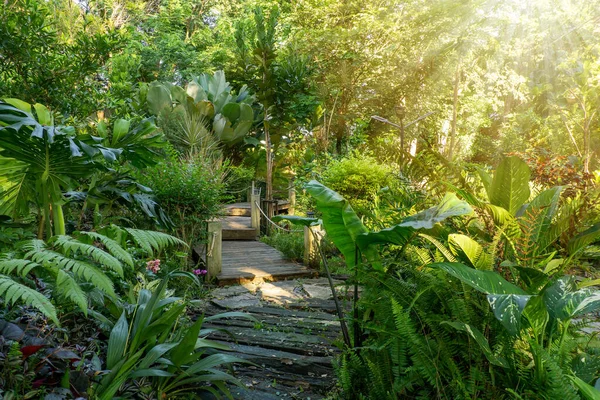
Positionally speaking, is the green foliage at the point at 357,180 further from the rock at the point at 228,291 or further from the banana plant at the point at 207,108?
the banana plant at the point at 207,108

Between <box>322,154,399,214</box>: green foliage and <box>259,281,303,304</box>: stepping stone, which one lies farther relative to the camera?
<box>322,154,399,214</box>: green foliage

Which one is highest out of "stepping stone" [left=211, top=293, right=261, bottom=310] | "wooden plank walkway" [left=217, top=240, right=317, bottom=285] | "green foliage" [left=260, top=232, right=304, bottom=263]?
"green foliage" [left=260, top=232, right=304, bottom=263]

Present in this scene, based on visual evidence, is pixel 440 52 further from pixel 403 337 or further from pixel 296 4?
pixel 403 337

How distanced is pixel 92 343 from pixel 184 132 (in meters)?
9.14

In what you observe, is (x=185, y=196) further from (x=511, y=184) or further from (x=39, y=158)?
(x=511, y=184)

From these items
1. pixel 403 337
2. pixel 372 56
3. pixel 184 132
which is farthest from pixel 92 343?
pixel 372 56

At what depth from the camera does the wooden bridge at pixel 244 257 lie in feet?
19.5

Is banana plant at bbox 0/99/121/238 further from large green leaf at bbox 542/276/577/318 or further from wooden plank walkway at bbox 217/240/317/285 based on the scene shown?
wooden plank walkway at bbox 217/240/317/285

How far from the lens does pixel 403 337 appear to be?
2139 mm

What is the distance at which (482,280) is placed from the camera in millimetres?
1746

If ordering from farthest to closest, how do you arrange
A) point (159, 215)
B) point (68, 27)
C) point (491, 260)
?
point (68, 27)
point (159, 215)
point (491, 260)

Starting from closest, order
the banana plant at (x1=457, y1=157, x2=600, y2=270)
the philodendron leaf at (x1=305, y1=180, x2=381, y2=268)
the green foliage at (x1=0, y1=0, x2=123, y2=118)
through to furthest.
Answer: the banana plant at (x1=457, y1=157, x2=600, y2=270) → the philodendron leaf at (x1=305, y1=180, x2=381, y2=268) → the green foliage at (x1=0, y1=0, x2=123, y2=118)

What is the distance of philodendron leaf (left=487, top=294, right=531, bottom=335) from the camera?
1.46 m

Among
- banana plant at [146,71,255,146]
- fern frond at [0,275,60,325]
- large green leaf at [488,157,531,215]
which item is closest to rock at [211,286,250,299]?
fern frond at [0,275,60,325]
